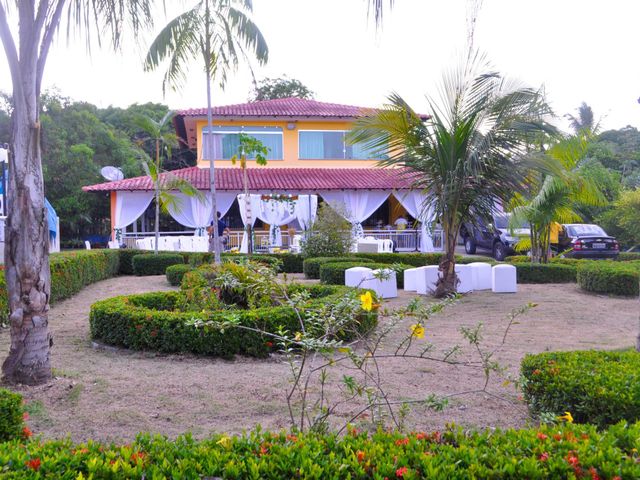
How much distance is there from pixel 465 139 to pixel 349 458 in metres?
8.59

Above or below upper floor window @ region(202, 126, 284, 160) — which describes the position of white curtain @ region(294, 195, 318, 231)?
below

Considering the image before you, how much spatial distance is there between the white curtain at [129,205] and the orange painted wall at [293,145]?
3020 millimetres

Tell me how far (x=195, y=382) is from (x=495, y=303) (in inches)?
257

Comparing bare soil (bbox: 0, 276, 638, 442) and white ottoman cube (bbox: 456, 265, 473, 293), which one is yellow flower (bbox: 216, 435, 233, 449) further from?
white ottoman cube (bbox: 456, 265, 473, 293)

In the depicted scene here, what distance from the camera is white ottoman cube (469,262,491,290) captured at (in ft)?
39.9

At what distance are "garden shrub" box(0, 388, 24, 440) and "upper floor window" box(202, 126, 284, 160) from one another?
21.0m

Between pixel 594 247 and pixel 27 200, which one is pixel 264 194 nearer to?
pixel 594 247

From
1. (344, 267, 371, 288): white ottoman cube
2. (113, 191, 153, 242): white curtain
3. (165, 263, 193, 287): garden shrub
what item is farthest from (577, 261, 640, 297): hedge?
(113, 191, 153, 242): white curtain

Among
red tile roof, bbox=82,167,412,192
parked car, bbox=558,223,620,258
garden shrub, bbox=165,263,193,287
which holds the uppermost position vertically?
red tile roof, bbox=82,167,412,192

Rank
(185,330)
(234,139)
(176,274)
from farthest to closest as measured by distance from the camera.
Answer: (234,139), (176,274), (185,330)

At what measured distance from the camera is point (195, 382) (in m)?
5.16

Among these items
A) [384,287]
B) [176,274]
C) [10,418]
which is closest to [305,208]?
[176,274]

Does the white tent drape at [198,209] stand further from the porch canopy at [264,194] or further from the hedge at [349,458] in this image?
the hedge at [349,458]

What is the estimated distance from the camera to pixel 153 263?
15.9m
